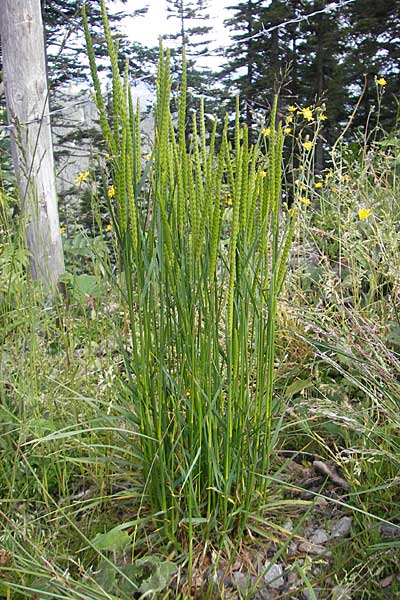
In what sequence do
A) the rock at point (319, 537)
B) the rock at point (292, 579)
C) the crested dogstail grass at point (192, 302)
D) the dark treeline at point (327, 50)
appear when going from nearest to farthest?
the crested dogstail grass at point (192, 302)
the rock at point (292, 579)
the rock at point (319, 537)
the dark treeline at point (327, 50)

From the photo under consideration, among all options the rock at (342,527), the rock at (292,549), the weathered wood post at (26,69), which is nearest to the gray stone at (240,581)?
the rock at (292,549)

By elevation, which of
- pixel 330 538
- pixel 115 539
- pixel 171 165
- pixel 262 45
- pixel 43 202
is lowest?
pixel 330 538

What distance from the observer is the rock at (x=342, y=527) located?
1169 mm

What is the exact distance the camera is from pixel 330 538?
1155mm

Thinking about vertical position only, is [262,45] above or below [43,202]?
above

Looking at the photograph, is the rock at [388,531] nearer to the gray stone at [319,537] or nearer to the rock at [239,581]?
the gray stone at [319,537]

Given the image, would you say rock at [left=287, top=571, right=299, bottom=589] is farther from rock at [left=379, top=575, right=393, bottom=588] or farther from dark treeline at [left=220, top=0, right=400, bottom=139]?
dark treeline at [left=220, top=0, right=400, bottom=139]

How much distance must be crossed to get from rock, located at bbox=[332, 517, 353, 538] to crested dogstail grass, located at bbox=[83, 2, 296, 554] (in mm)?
217

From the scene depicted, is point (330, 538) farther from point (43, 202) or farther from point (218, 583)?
point (43, 202)

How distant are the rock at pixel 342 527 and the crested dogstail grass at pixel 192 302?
0.71 ft

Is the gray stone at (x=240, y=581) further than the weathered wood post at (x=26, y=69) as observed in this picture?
No

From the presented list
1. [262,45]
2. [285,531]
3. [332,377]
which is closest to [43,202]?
[332,377]

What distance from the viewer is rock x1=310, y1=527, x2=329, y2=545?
3.80 feet

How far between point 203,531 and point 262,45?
10093 millimetres
